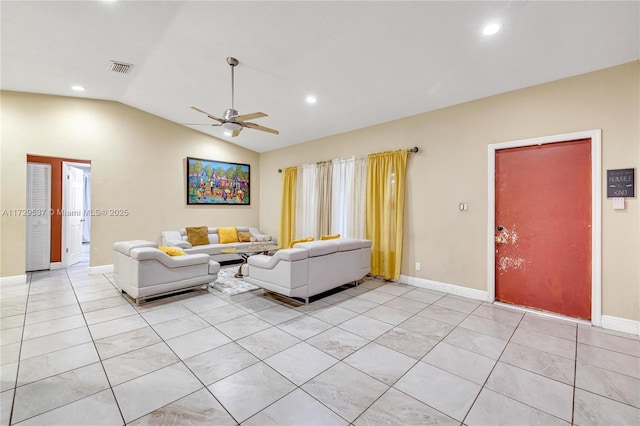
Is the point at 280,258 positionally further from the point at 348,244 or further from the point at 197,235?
the point at 197,235

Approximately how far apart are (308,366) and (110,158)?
5.86 m

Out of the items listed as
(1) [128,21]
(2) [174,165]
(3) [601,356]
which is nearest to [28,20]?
(1) [128,21]

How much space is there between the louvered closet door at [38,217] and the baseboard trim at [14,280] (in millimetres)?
1204

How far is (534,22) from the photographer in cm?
262

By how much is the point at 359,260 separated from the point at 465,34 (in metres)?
3.26

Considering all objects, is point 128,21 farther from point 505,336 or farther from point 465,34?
point 505,336

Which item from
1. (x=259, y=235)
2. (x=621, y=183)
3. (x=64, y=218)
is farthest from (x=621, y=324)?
(x=64, y=218)

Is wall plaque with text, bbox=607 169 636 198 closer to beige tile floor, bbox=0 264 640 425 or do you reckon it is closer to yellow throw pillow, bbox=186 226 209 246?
beige tile floor, bbox=0 264 640 425

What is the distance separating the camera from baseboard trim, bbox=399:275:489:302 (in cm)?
396

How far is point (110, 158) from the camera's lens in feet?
18.4

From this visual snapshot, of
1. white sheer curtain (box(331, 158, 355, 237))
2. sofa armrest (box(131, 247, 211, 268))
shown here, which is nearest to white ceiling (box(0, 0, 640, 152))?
white sheer curtain (box(331, 158, 355, 237))

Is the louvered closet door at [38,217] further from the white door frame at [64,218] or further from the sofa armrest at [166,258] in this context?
the sofa armrest at [166,258]

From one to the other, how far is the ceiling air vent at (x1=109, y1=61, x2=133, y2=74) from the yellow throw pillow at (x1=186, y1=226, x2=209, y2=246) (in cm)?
329

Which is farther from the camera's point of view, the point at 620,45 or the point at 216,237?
the point at 216,237
